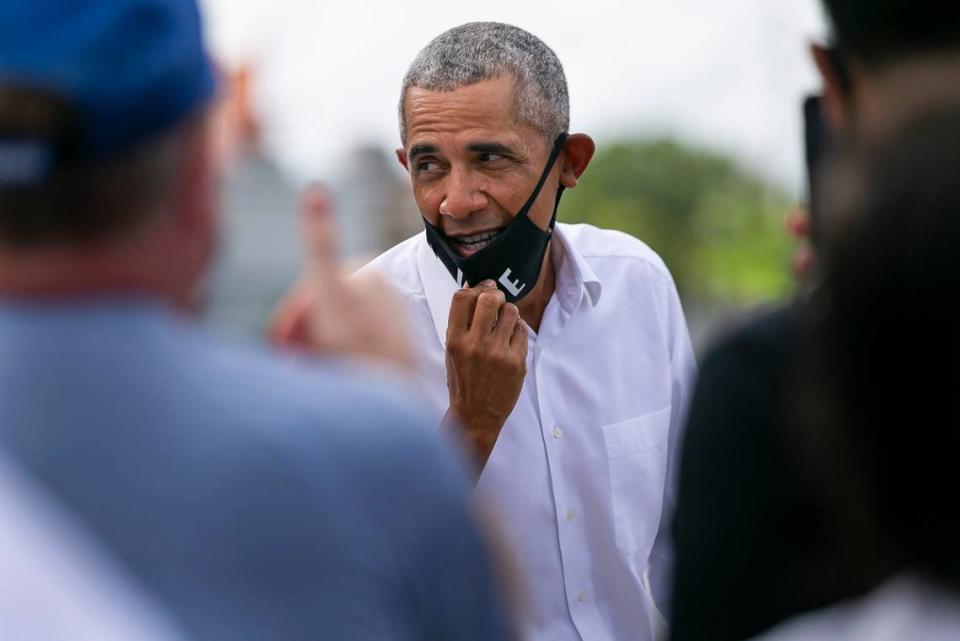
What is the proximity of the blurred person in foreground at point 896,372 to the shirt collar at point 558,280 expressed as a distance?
1.94 metres

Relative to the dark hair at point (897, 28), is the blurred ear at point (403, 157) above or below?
below

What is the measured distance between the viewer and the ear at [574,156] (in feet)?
11.7

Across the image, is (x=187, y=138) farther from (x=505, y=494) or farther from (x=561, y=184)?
(x=561, y=184)

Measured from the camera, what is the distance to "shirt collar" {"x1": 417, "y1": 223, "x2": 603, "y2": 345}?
3371mm

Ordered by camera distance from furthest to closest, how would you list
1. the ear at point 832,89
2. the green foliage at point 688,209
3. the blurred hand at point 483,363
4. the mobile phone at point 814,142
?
the green foliage at point 688,209, the blurred hand at point 483,363, the mobile phone at point 814,142, the ear at point 832,89

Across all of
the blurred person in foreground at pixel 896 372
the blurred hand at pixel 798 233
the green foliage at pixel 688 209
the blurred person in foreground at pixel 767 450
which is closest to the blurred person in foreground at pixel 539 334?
the blurred hand at pixel 798 233

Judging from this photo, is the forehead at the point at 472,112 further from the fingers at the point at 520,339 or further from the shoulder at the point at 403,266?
the fingers at the point at 520,339

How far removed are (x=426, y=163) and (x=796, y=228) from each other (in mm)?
935

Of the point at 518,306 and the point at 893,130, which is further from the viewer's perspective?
the point at 518,306

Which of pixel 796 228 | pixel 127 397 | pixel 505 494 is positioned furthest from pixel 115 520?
pixel 796 228

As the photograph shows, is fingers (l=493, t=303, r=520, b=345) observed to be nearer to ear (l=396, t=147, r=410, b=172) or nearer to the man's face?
the man's face

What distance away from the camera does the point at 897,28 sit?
67.4 inches

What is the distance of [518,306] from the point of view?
3494 mm

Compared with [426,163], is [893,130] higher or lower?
higher
